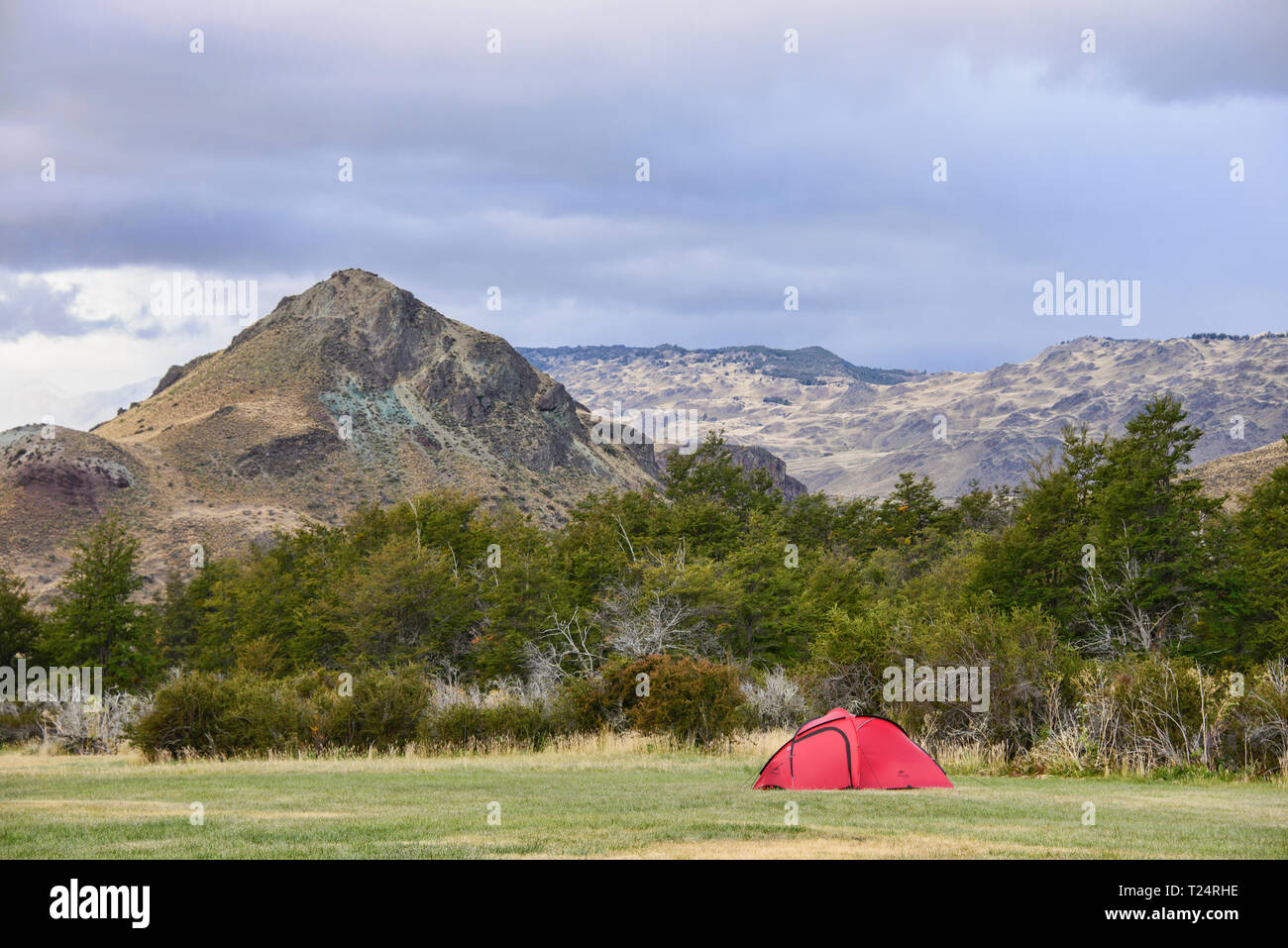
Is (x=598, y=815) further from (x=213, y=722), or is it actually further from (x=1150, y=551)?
(x=1150, y=551)

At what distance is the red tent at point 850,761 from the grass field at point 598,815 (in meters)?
0.63

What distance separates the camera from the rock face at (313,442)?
10056 centimetres

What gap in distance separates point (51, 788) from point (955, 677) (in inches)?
663

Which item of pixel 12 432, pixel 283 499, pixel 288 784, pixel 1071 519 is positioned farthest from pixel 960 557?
pixel 12 432

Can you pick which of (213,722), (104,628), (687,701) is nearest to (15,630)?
(104,628)

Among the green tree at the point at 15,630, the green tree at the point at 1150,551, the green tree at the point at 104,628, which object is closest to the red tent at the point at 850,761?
the green tree at the point at 1150,551

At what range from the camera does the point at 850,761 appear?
17656 mm

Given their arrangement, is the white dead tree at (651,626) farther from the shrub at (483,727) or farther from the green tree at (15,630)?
the green tree at (15,630)

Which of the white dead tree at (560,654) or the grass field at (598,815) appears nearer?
the grass field at (598,815)

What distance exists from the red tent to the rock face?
82916 millimetres

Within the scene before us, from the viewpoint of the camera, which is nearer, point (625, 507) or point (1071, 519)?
point (1071, 519)

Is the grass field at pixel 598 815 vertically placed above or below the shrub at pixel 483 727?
above
